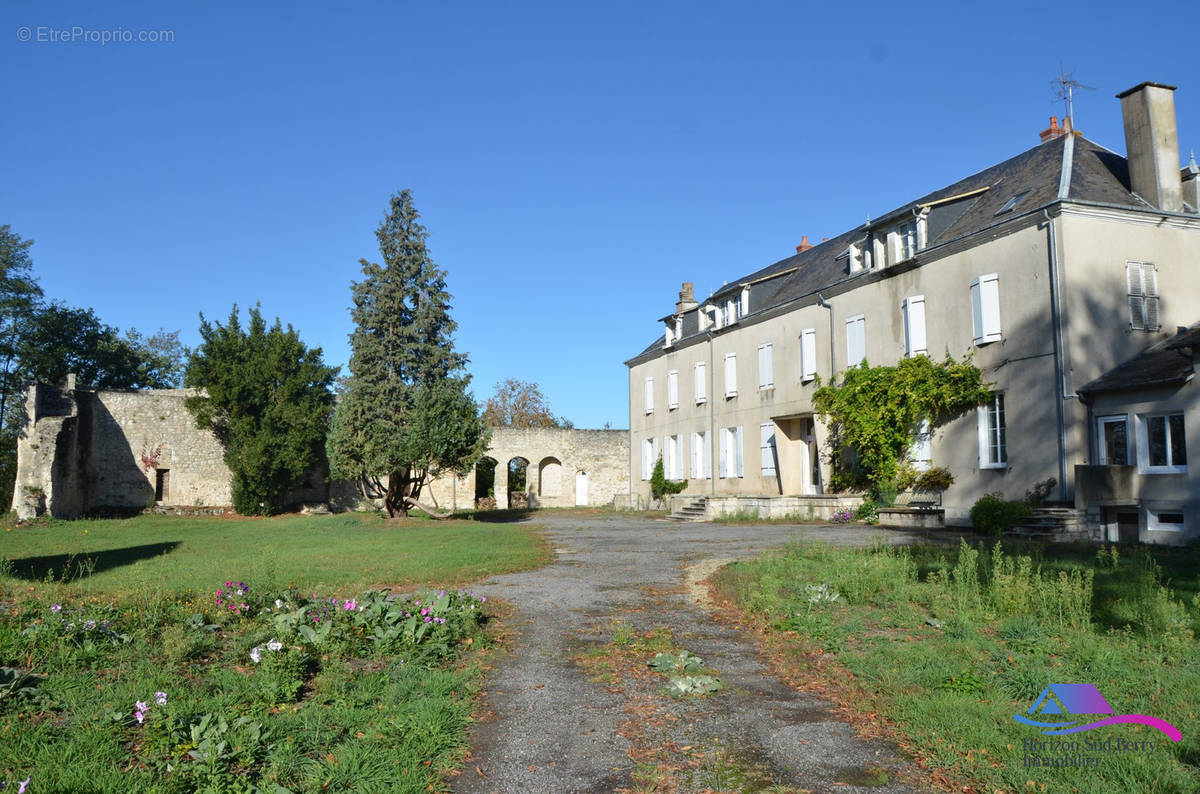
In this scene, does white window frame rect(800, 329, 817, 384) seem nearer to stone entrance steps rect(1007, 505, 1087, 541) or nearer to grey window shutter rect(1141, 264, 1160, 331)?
grey window shutter rect(1141, 264, 1160, 331)

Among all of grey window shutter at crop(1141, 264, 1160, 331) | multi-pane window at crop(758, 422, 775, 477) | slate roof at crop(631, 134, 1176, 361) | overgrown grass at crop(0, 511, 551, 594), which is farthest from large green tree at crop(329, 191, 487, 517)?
grey window shutter at crop(1141, 264, 1160, 331)

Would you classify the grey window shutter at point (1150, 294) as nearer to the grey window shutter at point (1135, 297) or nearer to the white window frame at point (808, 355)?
the grey window shutter at point (1135, 297)

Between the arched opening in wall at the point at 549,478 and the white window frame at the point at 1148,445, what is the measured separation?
2476cm

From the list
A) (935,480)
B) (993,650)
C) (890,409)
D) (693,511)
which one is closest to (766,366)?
(693,511)

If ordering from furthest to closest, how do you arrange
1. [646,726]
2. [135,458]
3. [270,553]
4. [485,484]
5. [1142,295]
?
[485,484] → [135,458] → [1142,295] → [270,553] → [646,726]

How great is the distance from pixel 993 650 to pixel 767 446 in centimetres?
1946

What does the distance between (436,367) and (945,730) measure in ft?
74.4

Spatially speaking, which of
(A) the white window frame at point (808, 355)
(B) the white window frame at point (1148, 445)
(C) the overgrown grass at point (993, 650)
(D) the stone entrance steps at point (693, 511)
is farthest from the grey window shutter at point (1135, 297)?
(D) the stone entrance steps at point (693, 511)

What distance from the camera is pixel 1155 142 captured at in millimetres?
16219

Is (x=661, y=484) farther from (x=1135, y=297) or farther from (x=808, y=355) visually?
(x=1135, y=297)

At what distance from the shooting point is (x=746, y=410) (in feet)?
86.5

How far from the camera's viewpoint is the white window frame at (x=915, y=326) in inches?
746

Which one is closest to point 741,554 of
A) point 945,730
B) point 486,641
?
point 486,641

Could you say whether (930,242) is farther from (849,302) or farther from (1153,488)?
(1153,488)
